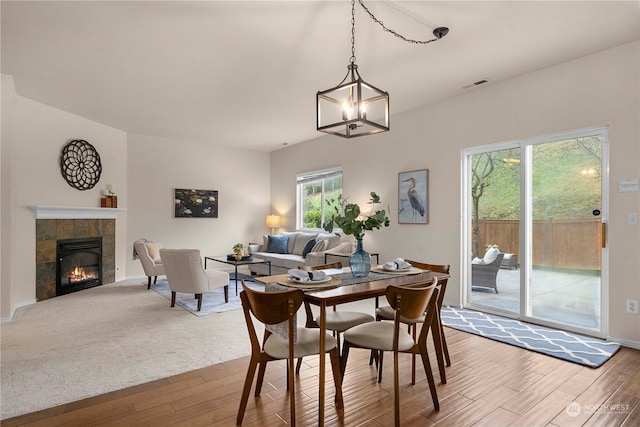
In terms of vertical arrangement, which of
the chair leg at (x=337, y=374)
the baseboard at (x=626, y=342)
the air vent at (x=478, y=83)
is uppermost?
the air vent at (x=478, y=83)

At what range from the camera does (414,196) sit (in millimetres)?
5086

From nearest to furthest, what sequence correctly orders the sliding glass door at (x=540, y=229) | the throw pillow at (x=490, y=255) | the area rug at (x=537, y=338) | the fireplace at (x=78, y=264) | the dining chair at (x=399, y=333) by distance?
the dining chair at (x=399, y=333), the area rug at (x=537, y=338), the sliding glass door at (x=540, y=229), the throw pillow at (x=490, y=255), the fireplace at (x=78, y=264)

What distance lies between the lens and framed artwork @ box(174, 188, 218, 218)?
Result: 7105 mm

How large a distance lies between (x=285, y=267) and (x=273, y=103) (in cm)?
284

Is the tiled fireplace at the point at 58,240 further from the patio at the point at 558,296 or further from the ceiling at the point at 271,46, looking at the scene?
the patio at the point at 558,296

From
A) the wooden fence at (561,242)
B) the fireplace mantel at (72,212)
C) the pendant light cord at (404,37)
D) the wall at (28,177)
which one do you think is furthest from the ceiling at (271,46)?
the wooden fence at (561,242)

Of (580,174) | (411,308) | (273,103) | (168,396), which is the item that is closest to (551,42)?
(580,174)

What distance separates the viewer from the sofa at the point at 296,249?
5875mm

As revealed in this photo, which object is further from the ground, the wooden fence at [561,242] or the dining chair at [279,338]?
the wooden fence at [561,242]

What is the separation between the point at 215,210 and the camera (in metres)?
7.59

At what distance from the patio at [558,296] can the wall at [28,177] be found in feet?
19.0

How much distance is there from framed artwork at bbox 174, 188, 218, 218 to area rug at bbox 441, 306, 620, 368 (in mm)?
5201

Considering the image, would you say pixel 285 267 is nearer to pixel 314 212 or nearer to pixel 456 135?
pixel 314 212

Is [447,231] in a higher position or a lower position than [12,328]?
higher
